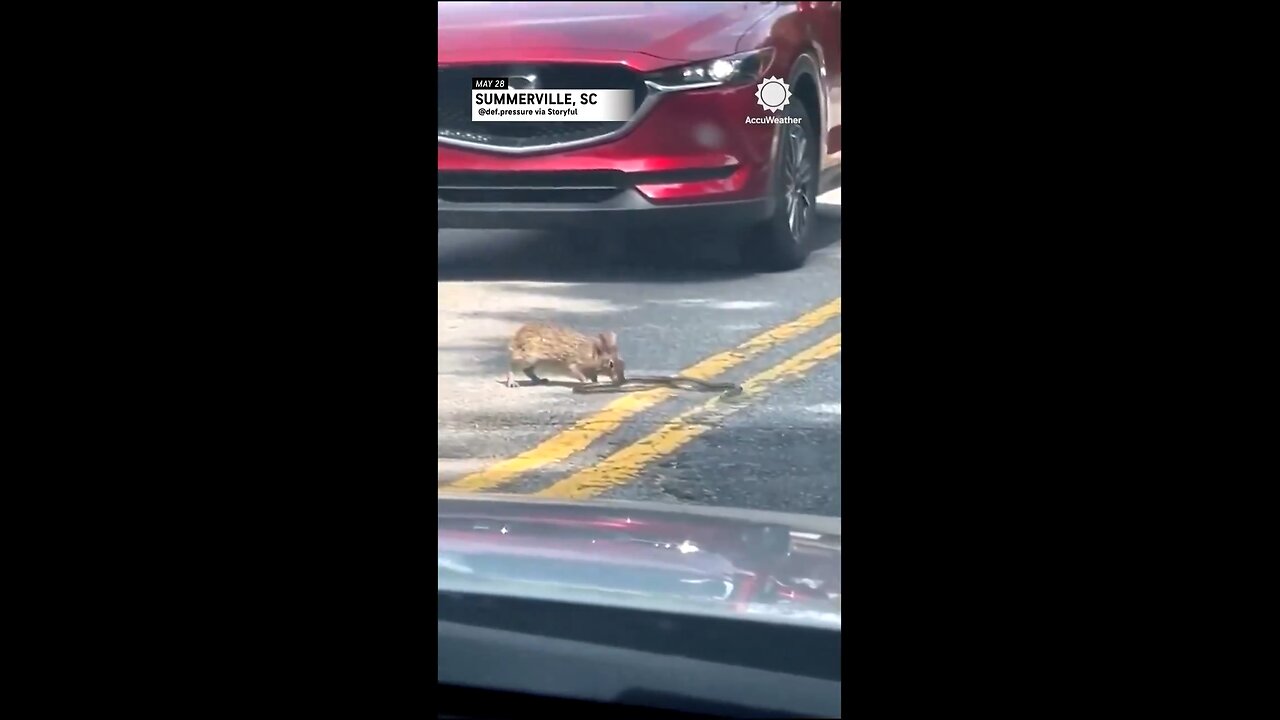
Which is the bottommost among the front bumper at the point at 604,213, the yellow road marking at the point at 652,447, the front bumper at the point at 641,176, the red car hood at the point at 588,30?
the yellow road marking at the point at 652,447

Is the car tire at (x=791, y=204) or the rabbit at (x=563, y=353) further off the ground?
the car tire at (x=791, y=204)

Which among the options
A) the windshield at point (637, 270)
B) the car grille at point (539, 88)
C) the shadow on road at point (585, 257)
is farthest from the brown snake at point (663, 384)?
the car grille at point (539, 88)

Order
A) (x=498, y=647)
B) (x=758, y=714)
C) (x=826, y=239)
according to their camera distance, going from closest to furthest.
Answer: (x=758, y=714) < (x=498, y=647) < (x=826, y=239)

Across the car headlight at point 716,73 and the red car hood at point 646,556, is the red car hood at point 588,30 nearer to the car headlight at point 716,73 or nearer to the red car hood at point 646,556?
the car headlight at point 716,73

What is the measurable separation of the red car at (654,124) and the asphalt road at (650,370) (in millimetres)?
73

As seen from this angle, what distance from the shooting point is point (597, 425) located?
3287 millimetres

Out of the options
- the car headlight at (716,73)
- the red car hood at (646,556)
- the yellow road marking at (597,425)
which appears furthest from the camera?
the yellow road marking at (597,425)

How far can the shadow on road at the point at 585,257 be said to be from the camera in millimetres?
3266

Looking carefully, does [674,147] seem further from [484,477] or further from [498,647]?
[498,647]

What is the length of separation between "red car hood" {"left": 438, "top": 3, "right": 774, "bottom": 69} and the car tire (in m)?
0.26

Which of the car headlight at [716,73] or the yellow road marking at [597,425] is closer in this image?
the car headlight at [716,73]

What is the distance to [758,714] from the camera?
8.67 ft

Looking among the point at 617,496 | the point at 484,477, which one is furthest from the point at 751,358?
the point at 484,477

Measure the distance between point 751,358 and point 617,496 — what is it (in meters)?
0.47
